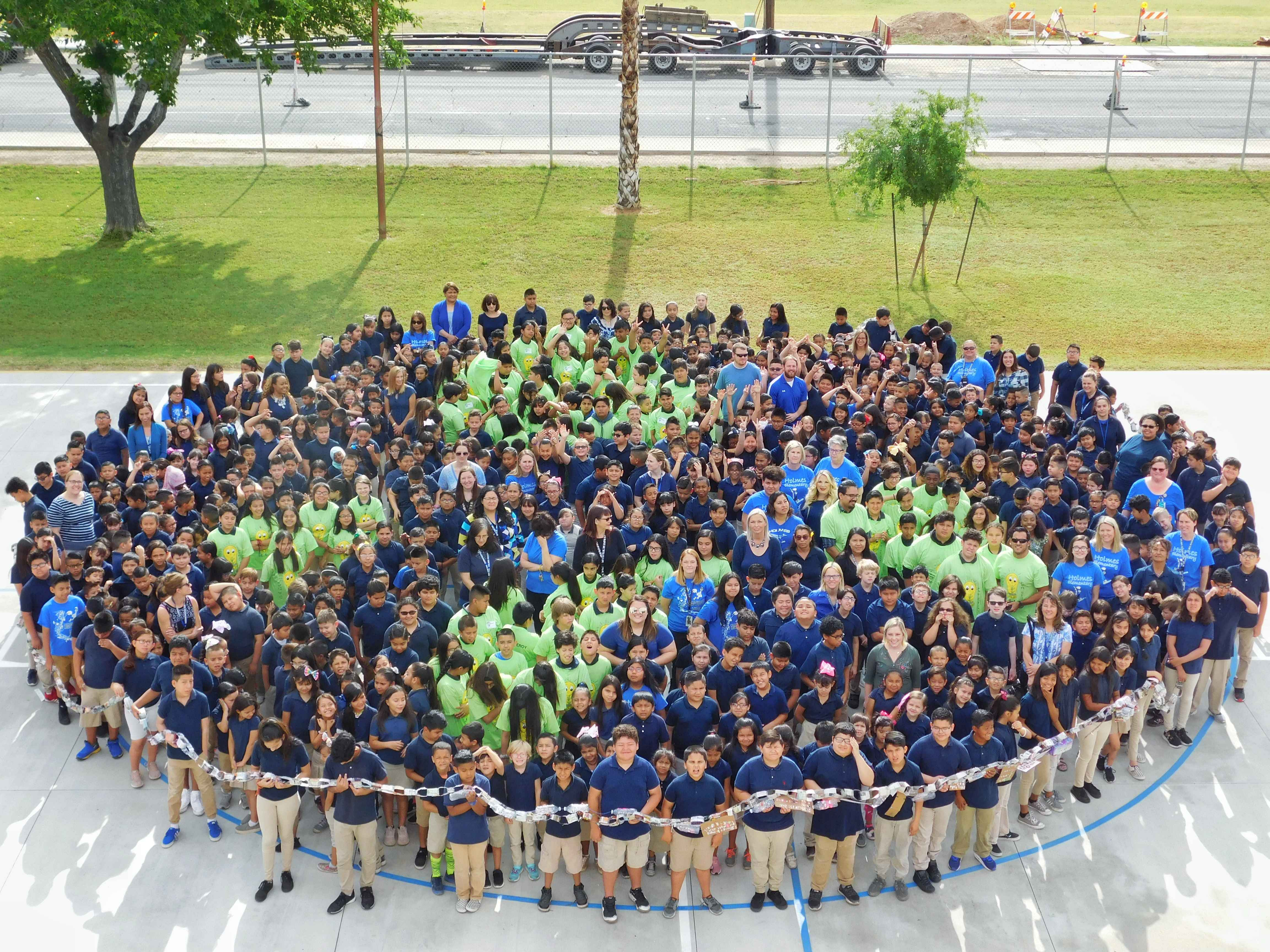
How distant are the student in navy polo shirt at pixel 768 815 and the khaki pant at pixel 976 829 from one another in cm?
151

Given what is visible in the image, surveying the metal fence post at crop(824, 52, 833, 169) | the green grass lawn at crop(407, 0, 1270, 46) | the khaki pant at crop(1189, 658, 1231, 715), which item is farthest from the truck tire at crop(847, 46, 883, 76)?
the khaki pant at crop(1189, 658, 1231, 715)

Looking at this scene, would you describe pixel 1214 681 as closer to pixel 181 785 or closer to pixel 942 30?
pixel 181 785

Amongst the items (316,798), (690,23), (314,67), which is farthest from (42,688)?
(690,23)

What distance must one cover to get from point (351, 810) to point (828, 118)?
22.7 meters

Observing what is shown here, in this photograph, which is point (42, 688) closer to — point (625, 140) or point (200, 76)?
point (625, 140)

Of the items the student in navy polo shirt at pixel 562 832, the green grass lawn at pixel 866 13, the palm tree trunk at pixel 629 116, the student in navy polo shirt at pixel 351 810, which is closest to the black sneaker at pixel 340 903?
the student in navy polo shirt at pixel 351 810

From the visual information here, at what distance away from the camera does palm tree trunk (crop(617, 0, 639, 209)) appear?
25609 mm

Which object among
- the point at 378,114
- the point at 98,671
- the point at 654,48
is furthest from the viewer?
the point at 654,48

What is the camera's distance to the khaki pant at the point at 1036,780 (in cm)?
1124

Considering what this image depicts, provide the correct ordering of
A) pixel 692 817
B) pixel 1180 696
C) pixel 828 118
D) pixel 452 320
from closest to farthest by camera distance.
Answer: pixel 692 817 → pixel 1180 696 → pixel 452 320 → pixel 828 118

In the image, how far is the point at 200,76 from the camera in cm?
3712

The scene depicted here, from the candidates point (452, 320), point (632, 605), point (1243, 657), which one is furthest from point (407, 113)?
point (1243, 657)

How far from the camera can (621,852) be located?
33.6 feet

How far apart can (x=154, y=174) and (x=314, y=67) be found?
20.1ft
